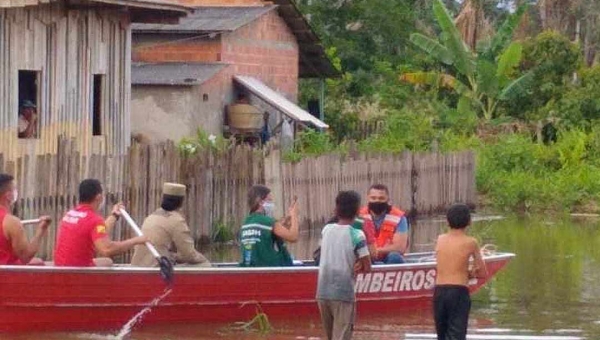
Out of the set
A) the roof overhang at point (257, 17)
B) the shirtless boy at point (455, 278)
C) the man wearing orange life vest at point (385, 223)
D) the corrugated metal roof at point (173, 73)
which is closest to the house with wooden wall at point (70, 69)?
the corrugated metal roof at point (173, 73)

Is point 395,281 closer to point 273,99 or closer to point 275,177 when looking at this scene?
point 275,177

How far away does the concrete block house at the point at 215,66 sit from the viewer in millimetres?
31094

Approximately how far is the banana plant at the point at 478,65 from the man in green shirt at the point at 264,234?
25099 millimetres

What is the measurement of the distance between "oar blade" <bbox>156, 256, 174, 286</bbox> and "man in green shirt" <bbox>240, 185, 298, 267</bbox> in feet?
3.22

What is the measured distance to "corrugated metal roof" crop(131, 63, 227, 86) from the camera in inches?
1213

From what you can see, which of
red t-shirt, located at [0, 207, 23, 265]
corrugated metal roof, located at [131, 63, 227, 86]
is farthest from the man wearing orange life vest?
corrugated metal roof, located at [131, 63, 227, 86]

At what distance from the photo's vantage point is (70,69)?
2419 centimetres

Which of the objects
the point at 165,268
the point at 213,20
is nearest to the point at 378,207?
the point at 165,268

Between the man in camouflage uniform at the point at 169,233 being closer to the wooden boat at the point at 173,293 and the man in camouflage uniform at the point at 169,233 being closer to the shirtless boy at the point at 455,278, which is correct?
the wooden boat at the point at 173,293

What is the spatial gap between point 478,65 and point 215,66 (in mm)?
11249

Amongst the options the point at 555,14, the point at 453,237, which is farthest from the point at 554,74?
the point at 453,237

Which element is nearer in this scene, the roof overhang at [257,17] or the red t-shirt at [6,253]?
the red t-shirt at [6,253]

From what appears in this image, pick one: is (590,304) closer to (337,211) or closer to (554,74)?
(337,211)

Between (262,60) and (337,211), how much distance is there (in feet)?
71.5
